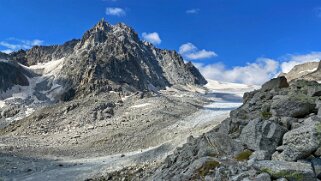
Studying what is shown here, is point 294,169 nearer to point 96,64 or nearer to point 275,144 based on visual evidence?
point 275,144

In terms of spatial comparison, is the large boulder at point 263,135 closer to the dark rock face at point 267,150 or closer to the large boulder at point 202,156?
the dark rock face at point 267,150

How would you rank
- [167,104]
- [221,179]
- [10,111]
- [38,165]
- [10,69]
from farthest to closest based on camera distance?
[10,69]
[10,111]
[167,104]
[38,165]
[221,179]

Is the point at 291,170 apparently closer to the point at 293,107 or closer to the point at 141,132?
the point at 293,107

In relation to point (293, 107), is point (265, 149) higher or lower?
lower

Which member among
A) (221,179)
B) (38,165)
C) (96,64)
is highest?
(96,64)

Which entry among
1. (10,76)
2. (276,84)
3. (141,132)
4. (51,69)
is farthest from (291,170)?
(51,69)

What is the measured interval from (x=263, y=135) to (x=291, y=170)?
3702 millimetres

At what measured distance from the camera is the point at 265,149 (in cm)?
1593

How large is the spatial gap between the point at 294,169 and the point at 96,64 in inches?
5137

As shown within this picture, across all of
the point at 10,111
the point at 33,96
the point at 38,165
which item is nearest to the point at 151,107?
the point at 38,165

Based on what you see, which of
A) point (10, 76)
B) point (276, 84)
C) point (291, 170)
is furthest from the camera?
point (10, 76)

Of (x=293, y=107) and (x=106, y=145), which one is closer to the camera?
(x=293, y=107)

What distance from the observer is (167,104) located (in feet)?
283

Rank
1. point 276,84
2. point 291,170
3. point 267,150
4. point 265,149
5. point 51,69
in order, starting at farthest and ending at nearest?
1. point 51,69
2. point 276,84
3. point 265,149
4. point 267,150
5. point 291,170
